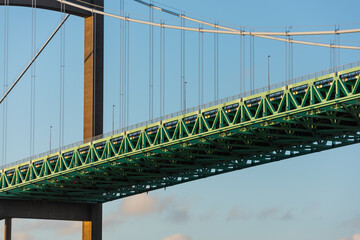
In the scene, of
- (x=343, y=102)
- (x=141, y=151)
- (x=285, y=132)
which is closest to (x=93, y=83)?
(x=141, y=151)

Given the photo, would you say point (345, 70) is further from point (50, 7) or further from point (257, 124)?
point (50, 7)

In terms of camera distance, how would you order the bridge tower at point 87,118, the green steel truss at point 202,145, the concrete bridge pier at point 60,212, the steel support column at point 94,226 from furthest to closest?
1. the steel support column at point 94,226
2. the concrete bridge pier at point 60,212
3. the bridge tower at point 87,118
4. the green steel truss at point 202,145

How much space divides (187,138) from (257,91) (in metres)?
7.34

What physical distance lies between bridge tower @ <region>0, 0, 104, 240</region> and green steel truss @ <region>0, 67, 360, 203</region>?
1.24 meters

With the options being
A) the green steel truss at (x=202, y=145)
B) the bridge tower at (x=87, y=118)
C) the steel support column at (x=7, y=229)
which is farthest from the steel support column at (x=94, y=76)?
the steel support column at (x=7, y=229)

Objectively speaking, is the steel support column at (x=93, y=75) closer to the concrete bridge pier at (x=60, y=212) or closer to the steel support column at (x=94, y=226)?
the concrete bridge pier at (x=60, y=212)

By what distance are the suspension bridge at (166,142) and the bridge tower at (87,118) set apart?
9cm

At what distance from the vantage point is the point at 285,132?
79750 mm

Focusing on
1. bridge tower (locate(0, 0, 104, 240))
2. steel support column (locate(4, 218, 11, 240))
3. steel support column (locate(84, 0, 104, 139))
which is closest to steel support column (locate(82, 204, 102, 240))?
bridge tower (locate(0, 0, 104, 240))

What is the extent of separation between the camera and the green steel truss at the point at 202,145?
2844 inches

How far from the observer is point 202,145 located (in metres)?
84.2

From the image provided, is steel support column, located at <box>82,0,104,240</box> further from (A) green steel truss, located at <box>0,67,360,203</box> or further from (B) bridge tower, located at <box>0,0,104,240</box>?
(A) green steel truss, located at <box>0,67,360,203</box>

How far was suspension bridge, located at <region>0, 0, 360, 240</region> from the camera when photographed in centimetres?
7312

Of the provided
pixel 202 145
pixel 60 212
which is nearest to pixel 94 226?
pixel 60 212
